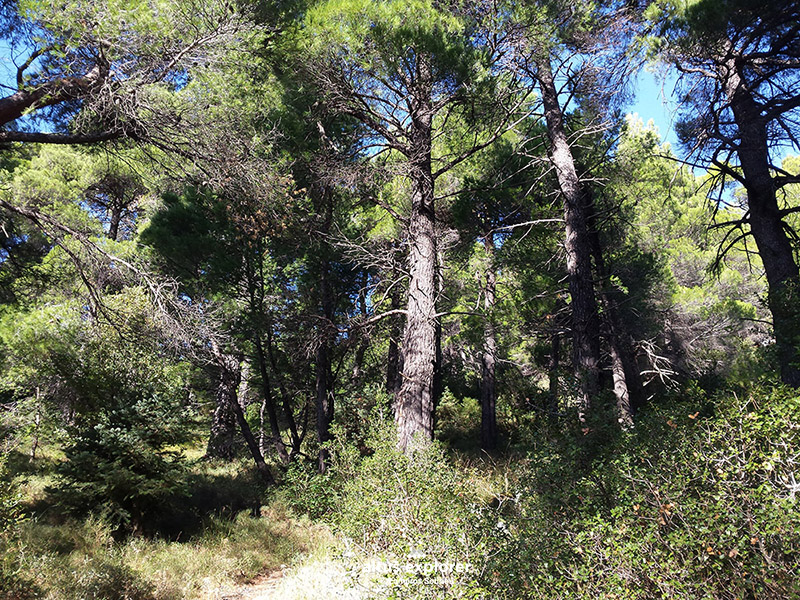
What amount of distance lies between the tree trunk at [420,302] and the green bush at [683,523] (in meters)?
2.45

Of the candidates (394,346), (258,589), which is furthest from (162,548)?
(394,346)

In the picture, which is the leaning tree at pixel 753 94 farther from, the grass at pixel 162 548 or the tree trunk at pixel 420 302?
the grass at pixel 162 548

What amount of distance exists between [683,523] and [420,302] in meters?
4.23

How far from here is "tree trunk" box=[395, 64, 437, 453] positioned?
6133 mm

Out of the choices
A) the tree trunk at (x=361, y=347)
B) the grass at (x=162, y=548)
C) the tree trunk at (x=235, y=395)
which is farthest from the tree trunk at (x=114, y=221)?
the tree trunk at (x=361, y=347)

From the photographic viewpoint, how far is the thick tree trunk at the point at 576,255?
6.32m

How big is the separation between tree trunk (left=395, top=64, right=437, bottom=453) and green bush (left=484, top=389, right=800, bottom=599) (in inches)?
96.5

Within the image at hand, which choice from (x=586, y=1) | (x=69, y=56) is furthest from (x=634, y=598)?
(x=586, y=1)

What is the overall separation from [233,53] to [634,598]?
723 cm

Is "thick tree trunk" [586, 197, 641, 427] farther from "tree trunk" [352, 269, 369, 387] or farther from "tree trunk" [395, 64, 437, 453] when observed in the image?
"tree trunk" [352, 269, 369, 387]

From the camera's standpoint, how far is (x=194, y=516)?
28.6 ft

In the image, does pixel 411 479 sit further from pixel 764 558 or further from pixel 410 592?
pixel 764 558

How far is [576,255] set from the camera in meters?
6.69

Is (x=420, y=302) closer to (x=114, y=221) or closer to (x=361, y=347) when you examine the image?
(x=361, y=347)
